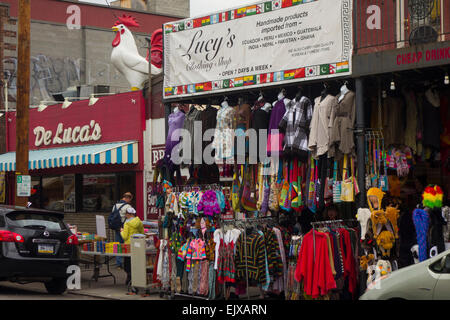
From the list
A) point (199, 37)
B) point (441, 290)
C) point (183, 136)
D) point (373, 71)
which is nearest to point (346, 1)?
point (373, 71)

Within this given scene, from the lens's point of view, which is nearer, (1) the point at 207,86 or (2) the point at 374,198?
(2) the point at 374,198

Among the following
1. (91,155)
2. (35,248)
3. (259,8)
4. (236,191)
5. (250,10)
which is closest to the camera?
Result: (259,8)

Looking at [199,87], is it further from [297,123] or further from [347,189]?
[347,189]

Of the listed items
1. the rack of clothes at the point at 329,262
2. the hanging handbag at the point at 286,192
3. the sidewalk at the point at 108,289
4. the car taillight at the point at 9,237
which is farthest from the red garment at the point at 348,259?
the car taillight at the point at 9,237

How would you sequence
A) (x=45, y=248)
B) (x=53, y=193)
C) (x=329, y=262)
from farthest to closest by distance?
(x=53, y=193), (x=45, y=248), (x=329, y=262)

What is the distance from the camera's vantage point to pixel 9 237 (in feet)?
40.9

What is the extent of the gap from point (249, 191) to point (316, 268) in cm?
220

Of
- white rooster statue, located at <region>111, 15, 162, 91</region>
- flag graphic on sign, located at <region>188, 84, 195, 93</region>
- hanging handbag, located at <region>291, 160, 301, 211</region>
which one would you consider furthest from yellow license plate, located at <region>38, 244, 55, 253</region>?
white rooster statue, located at <region>111, 15, 162, 91</region>

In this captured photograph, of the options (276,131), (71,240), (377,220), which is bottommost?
(71,240)

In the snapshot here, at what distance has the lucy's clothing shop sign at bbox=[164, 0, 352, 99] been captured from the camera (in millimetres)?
10656

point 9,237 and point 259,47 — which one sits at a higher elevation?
point 259,47

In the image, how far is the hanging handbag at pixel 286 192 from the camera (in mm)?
11266

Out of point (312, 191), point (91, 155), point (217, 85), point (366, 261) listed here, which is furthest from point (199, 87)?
point (91, 155)

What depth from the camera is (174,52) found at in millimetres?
13172
